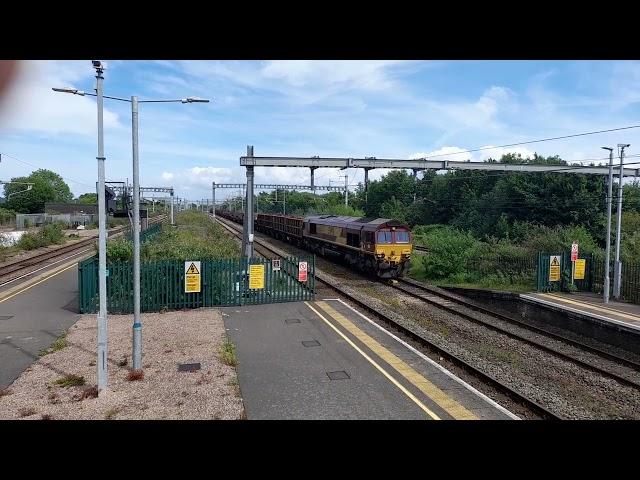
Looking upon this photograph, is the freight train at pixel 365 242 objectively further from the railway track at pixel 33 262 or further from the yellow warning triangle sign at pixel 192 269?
the railway track at pixel 33 262

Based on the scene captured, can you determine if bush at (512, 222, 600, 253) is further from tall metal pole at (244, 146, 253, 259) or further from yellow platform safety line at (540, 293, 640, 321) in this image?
tall metal pole at (244, 146, 253, 259)

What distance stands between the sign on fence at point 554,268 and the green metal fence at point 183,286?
10595mm

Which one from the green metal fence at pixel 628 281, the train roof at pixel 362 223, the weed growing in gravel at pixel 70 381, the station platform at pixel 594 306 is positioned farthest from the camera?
the train roof at pixel 362 223

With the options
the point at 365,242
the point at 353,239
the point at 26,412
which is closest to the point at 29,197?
the point at 353,239

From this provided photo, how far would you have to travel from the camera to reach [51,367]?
9789mm

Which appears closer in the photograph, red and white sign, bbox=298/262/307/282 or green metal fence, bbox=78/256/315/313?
green metal fence, bbox=78/256/315/313

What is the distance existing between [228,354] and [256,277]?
620 cm

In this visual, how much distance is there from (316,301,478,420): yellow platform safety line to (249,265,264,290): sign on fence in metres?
3.53

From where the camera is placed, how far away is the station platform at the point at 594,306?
1528 cm

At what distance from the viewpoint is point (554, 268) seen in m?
20.6

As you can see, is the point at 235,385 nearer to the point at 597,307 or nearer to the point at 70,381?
the point at 70,381

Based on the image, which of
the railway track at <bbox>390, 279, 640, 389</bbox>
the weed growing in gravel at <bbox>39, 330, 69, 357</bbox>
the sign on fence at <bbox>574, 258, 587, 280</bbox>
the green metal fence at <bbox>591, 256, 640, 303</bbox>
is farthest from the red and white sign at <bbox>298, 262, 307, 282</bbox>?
the green metal fence at <bbox>591, 256, 640, 303</bbox>

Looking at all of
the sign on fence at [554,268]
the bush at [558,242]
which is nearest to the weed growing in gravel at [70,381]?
the sign on fence at [554,268]

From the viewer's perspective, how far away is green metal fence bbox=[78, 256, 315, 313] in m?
15.0
